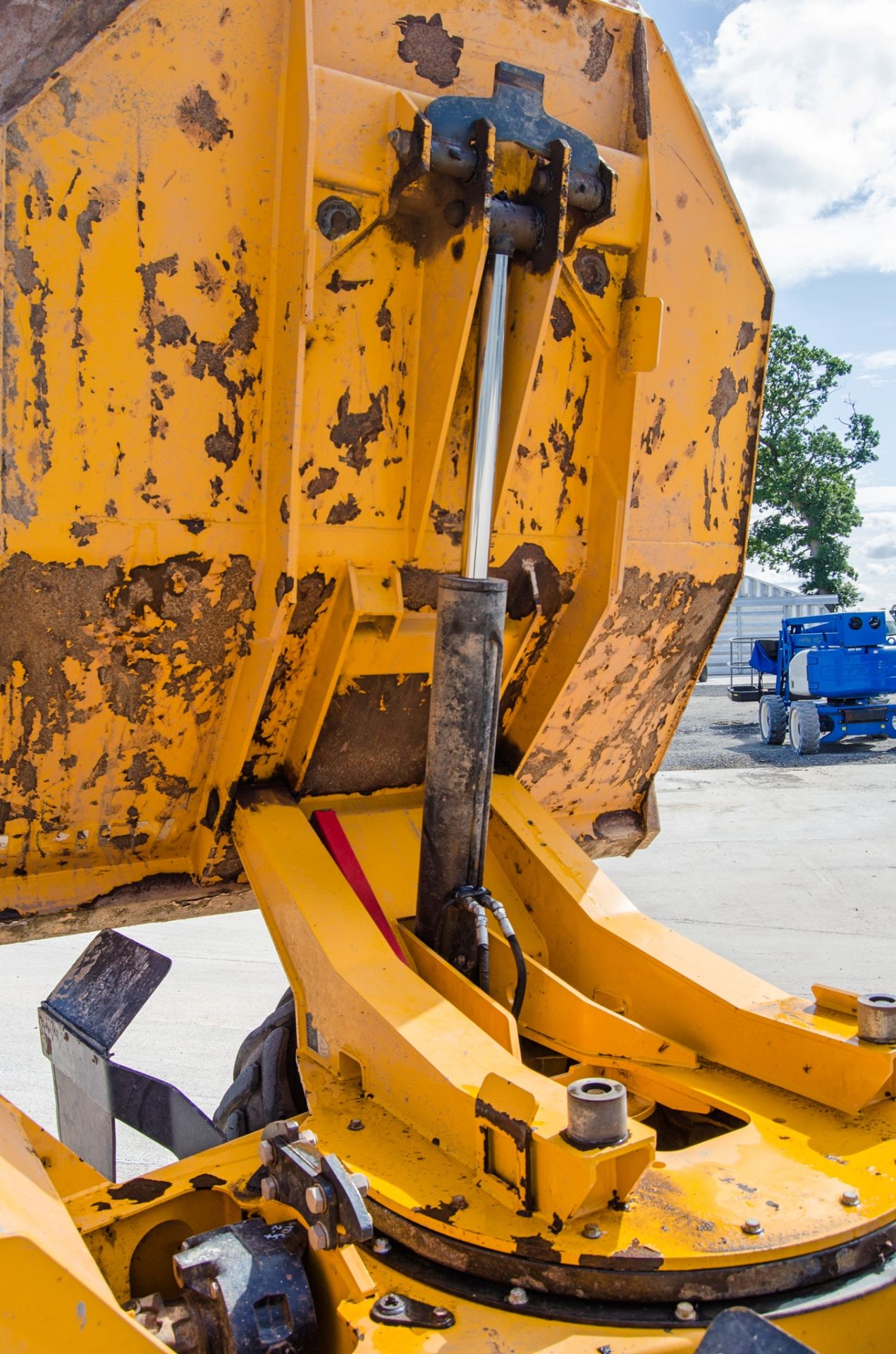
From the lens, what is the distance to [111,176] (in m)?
2.05

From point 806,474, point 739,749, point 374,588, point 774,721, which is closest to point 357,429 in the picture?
point 374,588

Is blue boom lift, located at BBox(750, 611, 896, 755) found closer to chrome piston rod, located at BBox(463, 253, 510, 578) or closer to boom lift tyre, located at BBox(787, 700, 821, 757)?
boom lift tyre, located at BBox(787, 700, 821, 757)

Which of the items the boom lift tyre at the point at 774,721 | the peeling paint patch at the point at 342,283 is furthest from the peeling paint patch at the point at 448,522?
the boom lift tyre at the point at 774,721

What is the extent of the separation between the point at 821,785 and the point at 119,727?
858cm

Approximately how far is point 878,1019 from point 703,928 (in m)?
3.65

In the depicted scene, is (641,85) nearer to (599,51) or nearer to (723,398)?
(599,51)

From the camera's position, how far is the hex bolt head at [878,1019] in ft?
7.02

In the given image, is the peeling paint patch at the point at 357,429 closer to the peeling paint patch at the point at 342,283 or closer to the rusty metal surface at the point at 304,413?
the rusty metal surface at the point at 304,413

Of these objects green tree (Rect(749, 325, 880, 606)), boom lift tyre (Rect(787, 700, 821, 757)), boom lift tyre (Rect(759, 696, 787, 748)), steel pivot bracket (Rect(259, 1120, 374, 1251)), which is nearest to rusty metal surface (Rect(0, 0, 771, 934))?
steel pivot bracket (Rect(259, 1120, 374, 1251))

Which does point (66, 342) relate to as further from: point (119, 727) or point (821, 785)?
point (821, 785)

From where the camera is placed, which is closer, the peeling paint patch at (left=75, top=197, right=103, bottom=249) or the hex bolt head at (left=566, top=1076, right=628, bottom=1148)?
the hex bolt head at (left=566, top=1076, right=628, bottom=1148)

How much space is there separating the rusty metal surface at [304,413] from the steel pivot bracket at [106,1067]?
0.21 m

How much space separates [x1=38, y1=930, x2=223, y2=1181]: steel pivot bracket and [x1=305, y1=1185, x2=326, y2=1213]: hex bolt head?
3.49 feet

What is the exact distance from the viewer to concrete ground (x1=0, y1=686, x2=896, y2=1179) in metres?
4.02
